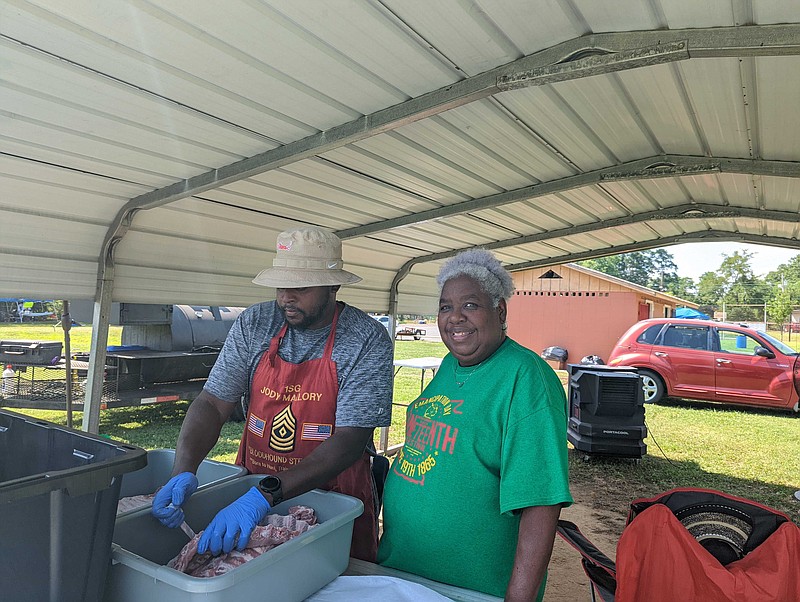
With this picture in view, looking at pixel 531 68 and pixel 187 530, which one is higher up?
pixel 531 68

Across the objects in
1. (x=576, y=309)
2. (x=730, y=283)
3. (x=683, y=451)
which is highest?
(x=730, y=283)

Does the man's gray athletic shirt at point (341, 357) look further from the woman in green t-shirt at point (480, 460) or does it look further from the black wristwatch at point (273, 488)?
the black wristwatch at point (273, 488)

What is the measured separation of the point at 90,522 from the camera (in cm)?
114

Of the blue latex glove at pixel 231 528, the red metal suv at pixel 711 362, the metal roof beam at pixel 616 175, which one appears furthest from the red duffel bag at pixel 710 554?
the red metal suv at pixel 711 362

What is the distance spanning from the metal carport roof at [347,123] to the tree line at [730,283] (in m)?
19.7

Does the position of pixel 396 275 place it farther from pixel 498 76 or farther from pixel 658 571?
pixel 658 571

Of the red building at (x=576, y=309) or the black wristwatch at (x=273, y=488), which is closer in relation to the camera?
the black wristwatch at (x=273, y=488)

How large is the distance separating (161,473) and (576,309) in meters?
18.3

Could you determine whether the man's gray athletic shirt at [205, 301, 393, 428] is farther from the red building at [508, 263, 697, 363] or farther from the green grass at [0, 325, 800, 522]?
the red building at [508, 263, 697, 363]

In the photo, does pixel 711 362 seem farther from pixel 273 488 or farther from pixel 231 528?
pixel 231 528

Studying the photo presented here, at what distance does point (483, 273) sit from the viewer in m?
1.83

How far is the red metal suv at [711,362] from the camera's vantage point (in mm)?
10922

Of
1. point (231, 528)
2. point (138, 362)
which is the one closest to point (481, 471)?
point (231, 528)

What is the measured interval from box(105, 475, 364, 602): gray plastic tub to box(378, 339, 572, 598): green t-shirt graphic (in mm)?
263
